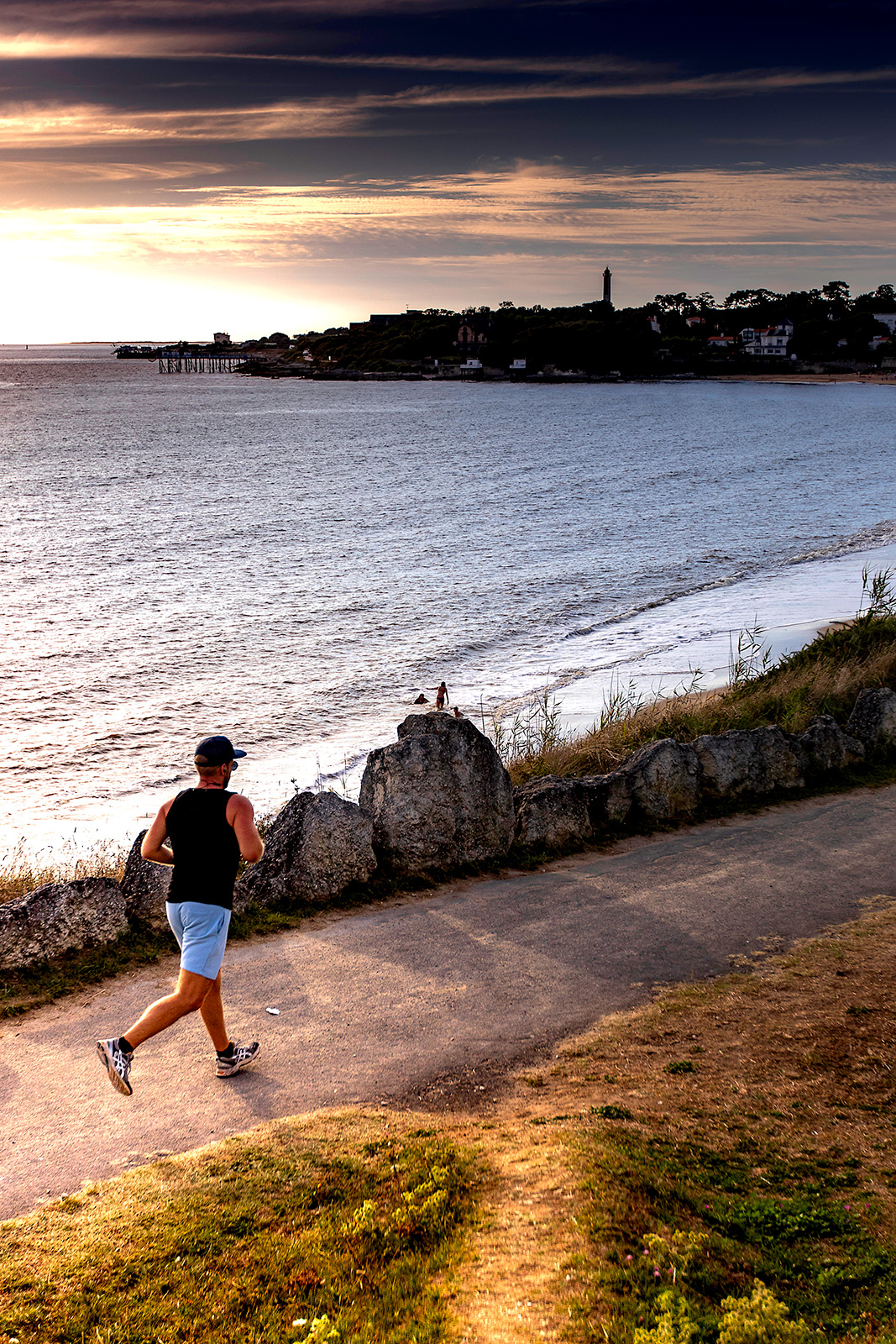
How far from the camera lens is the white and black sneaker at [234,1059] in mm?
6031

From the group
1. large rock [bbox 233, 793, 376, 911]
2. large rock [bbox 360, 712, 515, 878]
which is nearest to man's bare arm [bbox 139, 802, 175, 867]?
large rock [bbox 233, 793, 376, 911]

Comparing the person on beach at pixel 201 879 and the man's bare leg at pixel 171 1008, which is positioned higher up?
the person on beach at pixel 201 879

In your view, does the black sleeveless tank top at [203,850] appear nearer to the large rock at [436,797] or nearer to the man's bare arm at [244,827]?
the man's bare arm at [244,827]

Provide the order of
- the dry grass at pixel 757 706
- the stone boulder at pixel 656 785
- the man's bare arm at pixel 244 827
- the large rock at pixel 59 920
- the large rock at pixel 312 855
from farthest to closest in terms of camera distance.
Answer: the dry grass at pixel 757 706
the stone boulder at pixel 656 785
the large rock at pixel 312 855
the large rock at pixel 59 920
the man's bare arm at pixel 244 827

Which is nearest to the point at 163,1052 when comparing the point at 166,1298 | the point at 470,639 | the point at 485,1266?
the point at 166,1298

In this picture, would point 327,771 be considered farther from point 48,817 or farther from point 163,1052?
point 163,1052

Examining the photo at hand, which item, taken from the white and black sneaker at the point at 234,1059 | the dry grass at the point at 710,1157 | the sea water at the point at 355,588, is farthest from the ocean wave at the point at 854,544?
the white and black sneaker at the point at 234,1059

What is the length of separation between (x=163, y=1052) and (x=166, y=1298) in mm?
2549

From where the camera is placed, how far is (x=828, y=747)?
11.5 metres

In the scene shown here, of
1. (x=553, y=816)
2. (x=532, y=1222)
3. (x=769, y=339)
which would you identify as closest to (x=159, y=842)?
(x=532, y=1222)

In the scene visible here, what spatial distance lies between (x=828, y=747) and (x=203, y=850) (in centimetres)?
824

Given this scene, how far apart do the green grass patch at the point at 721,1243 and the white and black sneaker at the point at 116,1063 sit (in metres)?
2.62

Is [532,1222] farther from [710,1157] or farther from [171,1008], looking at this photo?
[171,1008]

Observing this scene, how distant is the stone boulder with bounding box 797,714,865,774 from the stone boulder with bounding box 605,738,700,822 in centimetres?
166
